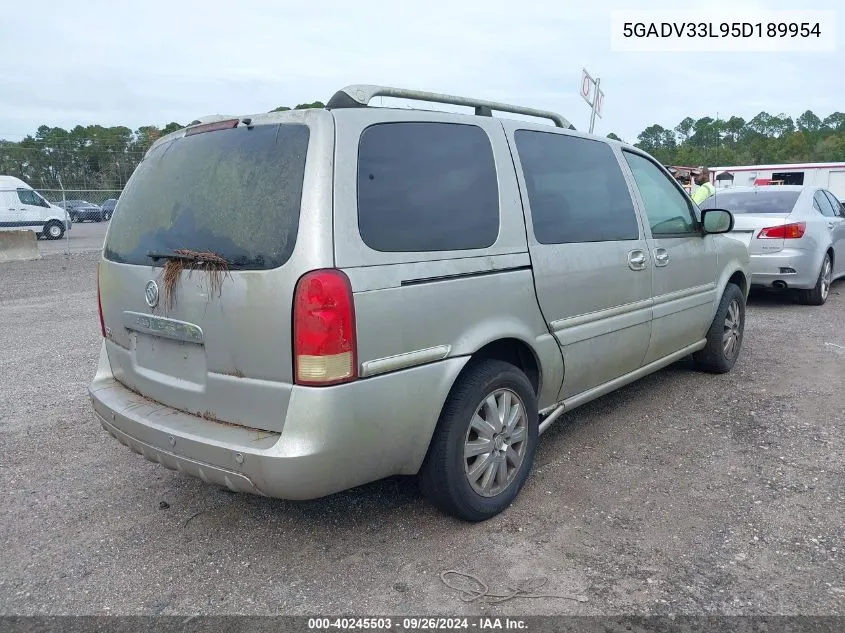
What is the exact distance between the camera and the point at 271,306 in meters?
2.51

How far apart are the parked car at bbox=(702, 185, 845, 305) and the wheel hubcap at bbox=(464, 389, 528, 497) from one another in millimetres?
6159

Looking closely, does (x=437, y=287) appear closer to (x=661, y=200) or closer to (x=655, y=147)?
(x=661, y=200)

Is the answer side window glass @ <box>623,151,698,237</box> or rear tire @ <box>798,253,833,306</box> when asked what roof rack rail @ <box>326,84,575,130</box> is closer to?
side window glass @ <box>623,151,698,237</box>

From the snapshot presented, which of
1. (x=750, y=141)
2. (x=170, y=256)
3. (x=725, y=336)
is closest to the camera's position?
(x=170, y=256)

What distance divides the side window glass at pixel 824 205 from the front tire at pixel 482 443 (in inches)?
295

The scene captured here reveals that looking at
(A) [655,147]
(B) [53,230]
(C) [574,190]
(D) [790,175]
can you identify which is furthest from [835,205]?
(A) [655,147]

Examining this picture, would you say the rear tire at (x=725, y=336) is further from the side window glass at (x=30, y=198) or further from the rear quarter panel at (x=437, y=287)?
the side window glass at (x=30, y=198)

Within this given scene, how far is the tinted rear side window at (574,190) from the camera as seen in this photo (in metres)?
3.46

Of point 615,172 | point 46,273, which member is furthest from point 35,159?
point 615,172

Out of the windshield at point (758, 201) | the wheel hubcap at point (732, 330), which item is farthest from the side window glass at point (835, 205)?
the wheel hubcap at point (732, 330)

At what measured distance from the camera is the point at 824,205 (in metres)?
9.12

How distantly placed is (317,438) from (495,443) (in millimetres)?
993

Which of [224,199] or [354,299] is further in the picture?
[224,199]

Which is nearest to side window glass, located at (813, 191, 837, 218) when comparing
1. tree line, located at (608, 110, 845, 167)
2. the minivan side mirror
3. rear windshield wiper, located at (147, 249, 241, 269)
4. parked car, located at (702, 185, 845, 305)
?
parked car, located at (702, 185, 845, 305)
